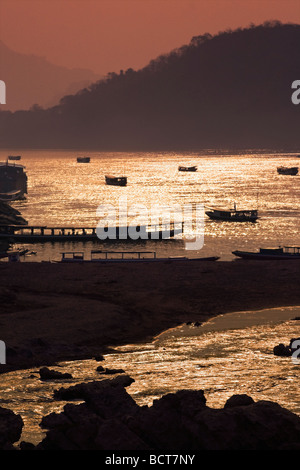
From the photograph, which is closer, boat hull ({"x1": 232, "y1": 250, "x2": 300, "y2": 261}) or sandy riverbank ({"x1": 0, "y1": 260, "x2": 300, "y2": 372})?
sandy riverbank ({"x1": 0, "y1": 260, "x2": 300, "y2": 372})

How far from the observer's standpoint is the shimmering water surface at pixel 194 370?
37.1 m

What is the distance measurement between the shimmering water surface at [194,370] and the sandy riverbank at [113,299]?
219 cm

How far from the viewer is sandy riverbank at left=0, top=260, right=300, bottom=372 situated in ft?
159

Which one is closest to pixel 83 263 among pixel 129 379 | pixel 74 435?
pixel 129 379

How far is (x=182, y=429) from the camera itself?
87.7 feet

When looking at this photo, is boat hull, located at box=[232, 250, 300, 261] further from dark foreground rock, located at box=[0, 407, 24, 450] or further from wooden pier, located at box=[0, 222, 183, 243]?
dark foreground rock, located at box=[0, 407, 24, 450]

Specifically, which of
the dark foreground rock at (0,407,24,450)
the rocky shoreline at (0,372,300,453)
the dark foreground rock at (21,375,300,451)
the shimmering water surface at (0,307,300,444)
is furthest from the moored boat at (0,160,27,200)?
the dark foreground rock at (21,375,300,451)

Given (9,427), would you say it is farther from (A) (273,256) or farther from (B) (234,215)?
(B) (234,215)

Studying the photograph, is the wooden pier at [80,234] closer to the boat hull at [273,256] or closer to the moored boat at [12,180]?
the boat hull at [273,256]

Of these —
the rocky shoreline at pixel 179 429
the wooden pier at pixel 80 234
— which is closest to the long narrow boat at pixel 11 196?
the wooden pier at pixel 80 234

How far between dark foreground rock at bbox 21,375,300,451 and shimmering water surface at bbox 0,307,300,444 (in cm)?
521

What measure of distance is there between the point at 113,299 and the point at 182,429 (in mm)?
33852
